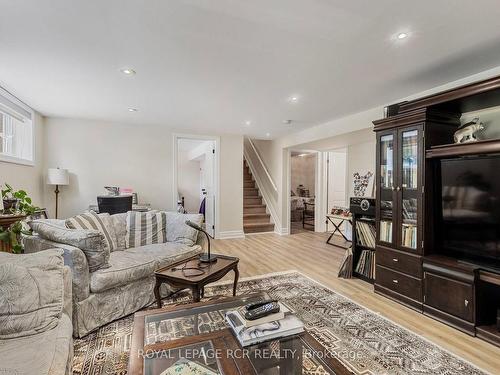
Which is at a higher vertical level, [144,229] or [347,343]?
[144,229]

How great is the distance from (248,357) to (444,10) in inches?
91.6

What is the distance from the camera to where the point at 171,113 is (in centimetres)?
420

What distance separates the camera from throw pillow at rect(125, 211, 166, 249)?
309cm

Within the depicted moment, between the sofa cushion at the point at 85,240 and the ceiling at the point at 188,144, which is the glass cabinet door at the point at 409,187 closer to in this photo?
the sofa cushion at the point at 85,240

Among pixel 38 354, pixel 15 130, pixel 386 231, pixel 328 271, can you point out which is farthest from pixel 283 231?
pixel 38 354

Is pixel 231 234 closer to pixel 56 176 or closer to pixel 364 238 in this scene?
pixel 364 238

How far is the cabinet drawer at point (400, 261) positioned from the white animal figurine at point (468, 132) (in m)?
1.17

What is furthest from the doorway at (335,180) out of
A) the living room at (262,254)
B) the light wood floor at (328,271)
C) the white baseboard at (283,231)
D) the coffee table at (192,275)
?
the coffee table at (192,275)

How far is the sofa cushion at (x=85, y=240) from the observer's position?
6.86 ft

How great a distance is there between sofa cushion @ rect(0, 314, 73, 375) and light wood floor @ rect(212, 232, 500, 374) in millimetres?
2177

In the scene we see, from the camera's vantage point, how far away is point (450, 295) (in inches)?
87.7

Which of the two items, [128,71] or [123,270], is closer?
[123,270]

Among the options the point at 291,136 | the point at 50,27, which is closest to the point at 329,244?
the point at 291,136

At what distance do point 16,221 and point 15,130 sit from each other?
2.13 meters
